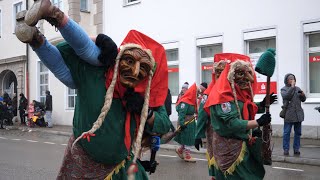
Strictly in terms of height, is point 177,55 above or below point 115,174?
above

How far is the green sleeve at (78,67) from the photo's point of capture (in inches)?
111

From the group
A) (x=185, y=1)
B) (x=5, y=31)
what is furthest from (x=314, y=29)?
(x=5, y=31)

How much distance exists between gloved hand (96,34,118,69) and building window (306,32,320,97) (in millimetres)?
10822

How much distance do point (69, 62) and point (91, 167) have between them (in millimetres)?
706

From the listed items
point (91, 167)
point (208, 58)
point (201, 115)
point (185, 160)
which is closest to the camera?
point (91, 167)

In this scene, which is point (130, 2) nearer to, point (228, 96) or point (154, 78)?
point (228, 96)

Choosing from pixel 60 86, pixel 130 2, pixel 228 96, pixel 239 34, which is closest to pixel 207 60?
pixel 239 34

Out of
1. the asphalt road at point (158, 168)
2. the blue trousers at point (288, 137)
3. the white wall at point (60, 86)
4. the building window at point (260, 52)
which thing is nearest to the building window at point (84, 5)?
the white wall at point (60, 86)

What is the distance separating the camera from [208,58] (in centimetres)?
1533

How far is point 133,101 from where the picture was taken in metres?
2.90

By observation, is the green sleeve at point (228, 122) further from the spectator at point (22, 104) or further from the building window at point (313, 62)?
the spectator at point (22, 104)

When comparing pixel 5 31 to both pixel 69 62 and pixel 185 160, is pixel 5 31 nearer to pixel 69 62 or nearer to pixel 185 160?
pixel 185 160

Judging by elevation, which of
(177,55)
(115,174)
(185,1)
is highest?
(185,1)

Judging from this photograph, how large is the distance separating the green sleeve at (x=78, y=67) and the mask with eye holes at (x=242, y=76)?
191 cm
